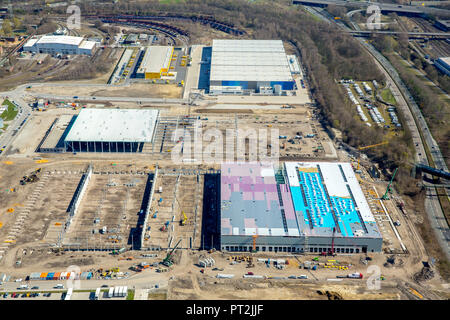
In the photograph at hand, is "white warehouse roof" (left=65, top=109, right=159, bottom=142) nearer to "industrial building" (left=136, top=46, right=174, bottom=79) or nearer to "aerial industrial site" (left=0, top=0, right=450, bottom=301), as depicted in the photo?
"aerial industrial site" (left=0, top=0, right=450, bottom=301)

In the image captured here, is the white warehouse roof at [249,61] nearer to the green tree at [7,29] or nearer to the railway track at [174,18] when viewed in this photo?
the railway track at [174,18]

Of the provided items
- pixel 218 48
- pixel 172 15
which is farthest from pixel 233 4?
pixel 218 48

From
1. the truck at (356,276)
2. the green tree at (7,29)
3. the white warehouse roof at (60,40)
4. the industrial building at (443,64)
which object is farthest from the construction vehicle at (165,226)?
the green tree at (7,29)

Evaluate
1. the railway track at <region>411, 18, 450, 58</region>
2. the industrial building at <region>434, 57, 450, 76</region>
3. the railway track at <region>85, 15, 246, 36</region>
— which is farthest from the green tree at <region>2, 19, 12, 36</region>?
the railway track at <region>411, 18, 450, 58</region>

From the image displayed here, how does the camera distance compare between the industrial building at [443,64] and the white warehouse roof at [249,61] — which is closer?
the white warehouse roof at [249,61]

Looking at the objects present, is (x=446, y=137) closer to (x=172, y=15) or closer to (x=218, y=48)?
(x=218, y=48)

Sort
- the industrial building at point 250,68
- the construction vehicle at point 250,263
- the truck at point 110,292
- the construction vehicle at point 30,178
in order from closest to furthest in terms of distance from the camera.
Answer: the truck at point 110,292, the construction vehicle at point 250,263, the construction vehicle at point 30,178, the industrial building at point 250,68
